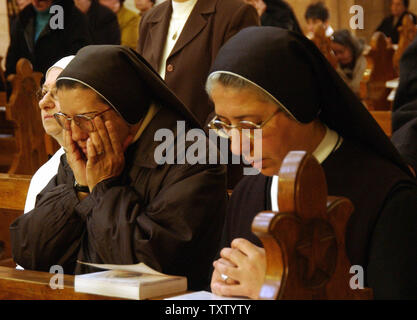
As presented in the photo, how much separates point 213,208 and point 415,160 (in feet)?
2.96

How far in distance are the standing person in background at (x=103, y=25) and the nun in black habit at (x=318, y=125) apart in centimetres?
529

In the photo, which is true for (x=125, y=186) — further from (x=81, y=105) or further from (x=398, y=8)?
(x=398, y=8)

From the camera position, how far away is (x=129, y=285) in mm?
2084

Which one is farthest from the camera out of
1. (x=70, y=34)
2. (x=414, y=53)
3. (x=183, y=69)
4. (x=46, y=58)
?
(x=46, y=58)

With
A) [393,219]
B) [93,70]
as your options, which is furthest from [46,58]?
[393,219]

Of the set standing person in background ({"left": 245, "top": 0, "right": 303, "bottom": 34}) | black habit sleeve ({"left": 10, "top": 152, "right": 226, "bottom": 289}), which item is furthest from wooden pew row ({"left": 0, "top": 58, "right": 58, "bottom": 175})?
black habit sleeve ({"left": 10, "top": 152, "right": 226, "bottom": 289})

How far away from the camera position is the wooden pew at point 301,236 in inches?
57.7

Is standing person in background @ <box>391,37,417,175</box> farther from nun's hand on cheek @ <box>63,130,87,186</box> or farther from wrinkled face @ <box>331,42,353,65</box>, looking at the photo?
wrinkled face @ <box>331,42,353,65</box>

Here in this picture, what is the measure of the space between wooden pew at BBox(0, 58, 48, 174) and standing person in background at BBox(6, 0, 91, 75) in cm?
Answer: 14

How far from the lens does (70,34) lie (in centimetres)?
576

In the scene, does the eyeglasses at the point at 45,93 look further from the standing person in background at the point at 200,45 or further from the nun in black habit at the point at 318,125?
the nun in black habit at the point at 318,125

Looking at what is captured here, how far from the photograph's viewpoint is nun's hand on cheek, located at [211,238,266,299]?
185 cm

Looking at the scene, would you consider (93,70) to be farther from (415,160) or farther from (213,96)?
(415,160)

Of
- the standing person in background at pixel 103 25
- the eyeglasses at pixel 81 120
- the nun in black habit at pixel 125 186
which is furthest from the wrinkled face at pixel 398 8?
the eyeglasses at pixel 81 120
